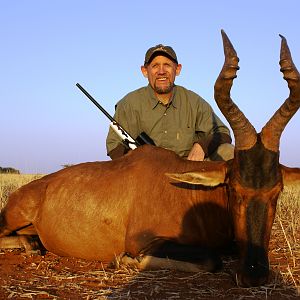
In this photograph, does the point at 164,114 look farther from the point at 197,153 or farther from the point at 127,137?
the point at 197,153

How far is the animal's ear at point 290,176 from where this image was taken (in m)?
5.35

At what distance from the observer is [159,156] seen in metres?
6.37

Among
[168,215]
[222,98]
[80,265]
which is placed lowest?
[80,265]

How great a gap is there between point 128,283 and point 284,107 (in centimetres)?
210

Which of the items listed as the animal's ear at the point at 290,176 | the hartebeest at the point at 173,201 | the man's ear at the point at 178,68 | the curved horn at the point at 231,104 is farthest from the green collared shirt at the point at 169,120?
the curved horn at the point at 231,104

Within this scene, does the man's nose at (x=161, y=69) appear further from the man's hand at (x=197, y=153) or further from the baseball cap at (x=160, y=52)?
the man's hand at (x=197, y=153)

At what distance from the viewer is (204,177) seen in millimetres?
5320

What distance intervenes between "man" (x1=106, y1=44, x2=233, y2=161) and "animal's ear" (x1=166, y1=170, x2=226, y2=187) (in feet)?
10.6

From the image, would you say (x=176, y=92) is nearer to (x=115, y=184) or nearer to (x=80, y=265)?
(x=115, y=184)

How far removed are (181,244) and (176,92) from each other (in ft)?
13.0

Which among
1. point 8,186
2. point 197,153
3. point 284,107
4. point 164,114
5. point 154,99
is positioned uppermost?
point 154,99

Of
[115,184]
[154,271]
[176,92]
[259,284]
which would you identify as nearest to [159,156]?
[115,184]

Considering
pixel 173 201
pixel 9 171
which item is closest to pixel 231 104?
pixel 173 201

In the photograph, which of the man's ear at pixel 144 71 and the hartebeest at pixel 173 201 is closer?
the hartebeest at pixel 173 201
